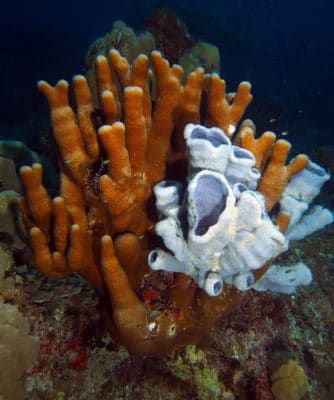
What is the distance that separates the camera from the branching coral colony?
1966mm

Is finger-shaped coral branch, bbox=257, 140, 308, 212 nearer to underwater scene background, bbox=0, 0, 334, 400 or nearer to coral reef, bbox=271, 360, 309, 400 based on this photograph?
underwater scene background, bbox=0, 0, 334, 400

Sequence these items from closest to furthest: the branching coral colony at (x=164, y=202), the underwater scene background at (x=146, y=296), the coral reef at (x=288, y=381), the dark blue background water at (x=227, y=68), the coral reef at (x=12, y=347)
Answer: the branching coral colony at (x=164, y=202) < the underwater scene background at (x=146, y=296) < the coral reef at (x=12, y=347) < the coral reef at (x=288, y=381) < the dark blue background water at (x=227, y=68)

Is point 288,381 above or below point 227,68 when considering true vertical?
above

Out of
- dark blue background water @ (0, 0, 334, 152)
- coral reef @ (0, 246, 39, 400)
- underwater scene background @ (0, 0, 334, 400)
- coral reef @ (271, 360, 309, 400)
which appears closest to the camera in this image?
underwater scene background @ (0, 0, 334, 400)

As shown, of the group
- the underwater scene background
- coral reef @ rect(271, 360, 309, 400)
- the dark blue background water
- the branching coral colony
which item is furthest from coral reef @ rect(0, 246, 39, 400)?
the dark blue background water

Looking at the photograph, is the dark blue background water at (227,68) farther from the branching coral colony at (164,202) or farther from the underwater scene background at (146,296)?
the branching coral colony at (164,202)

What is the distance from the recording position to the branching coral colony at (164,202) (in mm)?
1966

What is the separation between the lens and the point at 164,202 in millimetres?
2234

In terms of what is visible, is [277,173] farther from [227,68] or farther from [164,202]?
[227,68]

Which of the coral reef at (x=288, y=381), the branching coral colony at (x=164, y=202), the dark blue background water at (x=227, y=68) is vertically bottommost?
the dark blue background water at (x=227, y=68)

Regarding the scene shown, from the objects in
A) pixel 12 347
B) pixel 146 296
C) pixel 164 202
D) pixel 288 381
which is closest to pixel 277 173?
pixel 164 202

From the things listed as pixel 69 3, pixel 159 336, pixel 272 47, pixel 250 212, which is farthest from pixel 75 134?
pixel 69 3

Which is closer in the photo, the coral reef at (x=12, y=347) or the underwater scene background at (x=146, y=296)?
the underwater scene background at (x=146, y=296)

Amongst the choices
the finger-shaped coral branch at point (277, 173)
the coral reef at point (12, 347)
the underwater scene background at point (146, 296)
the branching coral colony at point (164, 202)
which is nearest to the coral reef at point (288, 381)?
the underwater scene background at point (146, 296)
